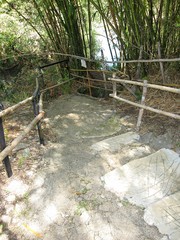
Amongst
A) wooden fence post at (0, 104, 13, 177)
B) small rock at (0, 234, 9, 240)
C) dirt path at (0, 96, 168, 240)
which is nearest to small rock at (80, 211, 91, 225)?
dirt path at (0, 96, 168, 240)

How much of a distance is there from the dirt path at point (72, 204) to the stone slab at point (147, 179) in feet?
0.28

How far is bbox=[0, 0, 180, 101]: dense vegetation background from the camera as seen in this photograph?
365 centimetres

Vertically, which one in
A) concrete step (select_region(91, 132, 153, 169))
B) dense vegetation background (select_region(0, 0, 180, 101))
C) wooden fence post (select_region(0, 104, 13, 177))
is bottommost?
concrete step (select_region(91, 132, 153, 169))

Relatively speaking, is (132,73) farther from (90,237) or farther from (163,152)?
(90,237)

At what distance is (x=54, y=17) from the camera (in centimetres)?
455

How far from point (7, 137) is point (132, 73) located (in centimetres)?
247

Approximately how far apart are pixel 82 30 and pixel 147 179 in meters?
3.51

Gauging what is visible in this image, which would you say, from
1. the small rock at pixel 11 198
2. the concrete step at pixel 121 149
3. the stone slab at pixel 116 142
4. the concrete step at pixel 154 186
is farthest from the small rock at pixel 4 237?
the stone slab at pixel 116 142

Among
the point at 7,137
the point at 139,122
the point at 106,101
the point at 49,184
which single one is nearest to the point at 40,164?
the point at 49,184

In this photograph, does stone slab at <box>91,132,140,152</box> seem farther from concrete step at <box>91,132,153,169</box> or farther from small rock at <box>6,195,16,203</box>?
small rock at <box>6,195,16,203</box>

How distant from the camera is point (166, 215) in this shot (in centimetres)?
171

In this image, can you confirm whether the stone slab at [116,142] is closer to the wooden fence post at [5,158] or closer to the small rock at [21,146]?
the small rock at [21,146]

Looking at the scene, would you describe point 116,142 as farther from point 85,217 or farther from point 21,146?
point 85,217

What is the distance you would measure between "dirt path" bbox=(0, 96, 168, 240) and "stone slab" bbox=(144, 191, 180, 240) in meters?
0.05
